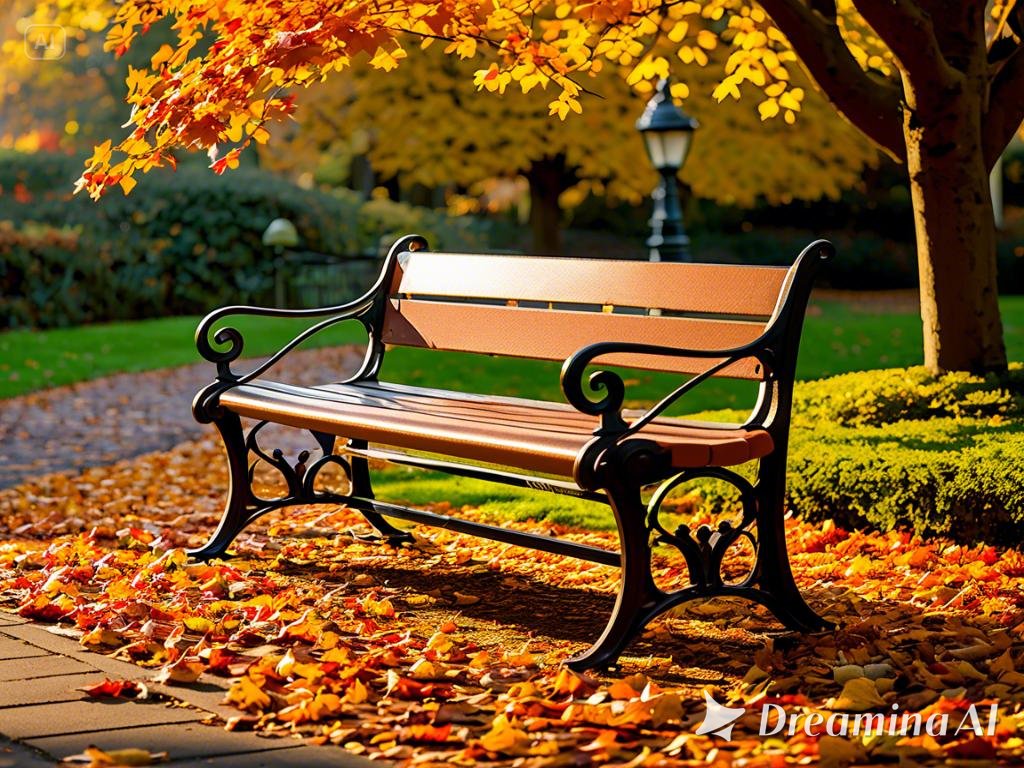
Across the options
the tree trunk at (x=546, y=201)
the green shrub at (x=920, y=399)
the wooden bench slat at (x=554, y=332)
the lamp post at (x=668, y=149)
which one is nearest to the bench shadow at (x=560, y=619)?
the wooden bench slat at (x=554, y=332)

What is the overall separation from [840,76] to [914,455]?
2.11 metres

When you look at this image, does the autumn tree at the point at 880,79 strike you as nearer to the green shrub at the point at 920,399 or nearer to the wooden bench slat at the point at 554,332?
the green shrub at the point at 920,399

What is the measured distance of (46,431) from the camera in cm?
1014

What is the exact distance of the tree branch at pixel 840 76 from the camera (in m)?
6.80

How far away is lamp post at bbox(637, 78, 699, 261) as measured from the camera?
41.7 ft

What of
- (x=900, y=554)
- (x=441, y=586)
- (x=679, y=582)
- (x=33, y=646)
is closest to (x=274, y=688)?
(x=33, y=646)

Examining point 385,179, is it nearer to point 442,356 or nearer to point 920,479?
point 442,356

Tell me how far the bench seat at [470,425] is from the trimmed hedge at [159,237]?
41.4ft

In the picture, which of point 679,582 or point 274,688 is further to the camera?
point 679,582

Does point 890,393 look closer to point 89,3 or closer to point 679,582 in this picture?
point 679,582

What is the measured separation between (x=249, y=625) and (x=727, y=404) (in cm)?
674

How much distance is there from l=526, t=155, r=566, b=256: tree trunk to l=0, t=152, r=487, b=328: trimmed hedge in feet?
4.81

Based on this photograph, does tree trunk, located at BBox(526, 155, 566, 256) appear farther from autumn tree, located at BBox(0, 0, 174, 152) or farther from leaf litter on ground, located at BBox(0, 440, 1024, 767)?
leaf litter on ground, located at BBox(0, 440, 1024, 767)

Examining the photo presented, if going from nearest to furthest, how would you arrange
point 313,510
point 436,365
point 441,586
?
point 441,586 < point 313,510 < point 436,365
